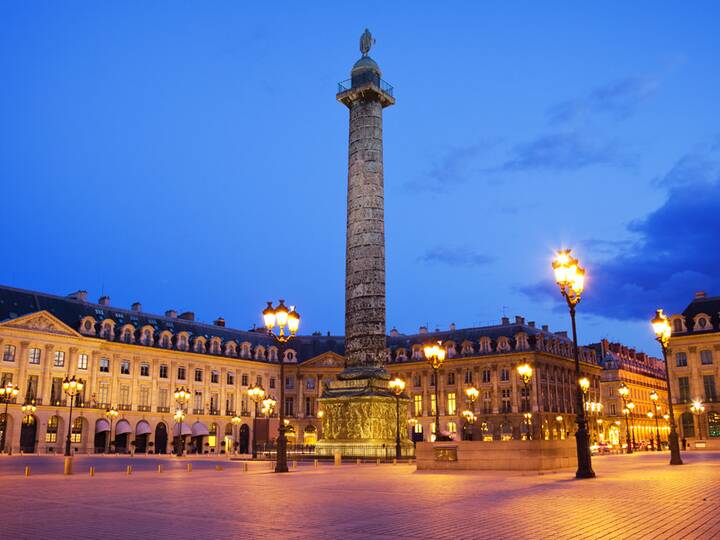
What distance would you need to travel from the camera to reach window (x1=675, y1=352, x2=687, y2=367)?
6281 cm

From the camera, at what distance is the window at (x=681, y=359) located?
206 ft

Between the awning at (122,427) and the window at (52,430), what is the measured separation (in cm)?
568

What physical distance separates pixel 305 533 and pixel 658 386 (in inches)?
4537

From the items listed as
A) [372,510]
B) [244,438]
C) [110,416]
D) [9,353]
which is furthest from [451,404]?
[372,510]

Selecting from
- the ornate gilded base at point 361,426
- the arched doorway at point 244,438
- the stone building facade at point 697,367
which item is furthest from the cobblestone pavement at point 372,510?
the arched doorway at point 244,438

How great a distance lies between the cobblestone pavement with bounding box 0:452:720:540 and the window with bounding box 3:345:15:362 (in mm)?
46077

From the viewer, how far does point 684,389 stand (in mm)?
62562

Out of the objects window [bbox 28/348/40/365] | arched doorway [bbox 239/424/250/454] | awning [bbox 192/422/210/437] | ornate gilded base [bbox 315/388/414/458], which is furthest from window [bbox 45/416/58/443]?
ornate gilded base [bbox 315/388/414/458]

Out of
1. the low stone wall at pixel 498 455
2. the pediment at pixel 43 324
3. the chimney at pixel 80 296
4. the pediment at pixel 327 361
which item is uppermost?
the chimney at pixel 80 296

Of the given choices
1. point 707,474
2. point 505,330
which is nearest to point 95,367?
point 505,330

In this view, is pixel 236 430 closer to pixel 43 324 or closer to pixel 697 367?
pixel 43 324

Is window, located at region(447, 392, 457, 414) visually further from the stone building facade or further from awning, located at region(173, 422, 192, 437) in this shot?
awning, located at region(173, 422, 192, 437)

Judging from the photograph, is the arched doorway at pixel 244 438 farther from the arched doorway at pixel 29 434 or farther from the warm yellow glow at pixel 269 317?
the warm yellow glow at pixel 269 317

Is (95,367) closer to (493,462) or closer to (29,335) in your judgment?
(29,335)
